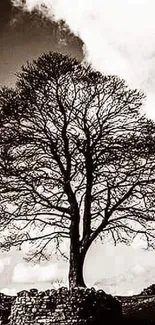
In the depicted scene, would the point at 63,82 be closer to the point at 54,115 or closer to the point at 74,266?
the point at 54,115

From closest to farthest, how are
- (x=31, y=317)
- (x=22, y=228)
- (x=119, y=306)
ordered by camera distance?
(x=31, y=317), (x=119, y=306), (x=22, y=228)

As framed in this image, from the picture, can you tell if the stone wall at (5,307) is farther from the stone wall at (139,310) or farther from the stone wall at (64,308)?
the stone wall at (139,310)

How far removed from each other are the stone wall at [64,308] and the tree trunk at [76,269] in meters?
1.45

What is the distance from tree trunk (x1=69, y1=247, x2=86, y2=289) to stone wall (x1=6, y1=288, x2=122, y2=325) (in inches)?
57.3

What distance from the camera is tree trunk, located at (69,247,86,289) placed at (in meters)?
17.0

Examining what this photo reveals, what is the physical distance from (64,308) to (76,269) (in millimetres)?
2346

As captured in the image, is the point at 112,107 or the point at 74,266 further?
the point at 112,107

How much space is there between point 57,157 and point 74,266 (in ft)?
14.4

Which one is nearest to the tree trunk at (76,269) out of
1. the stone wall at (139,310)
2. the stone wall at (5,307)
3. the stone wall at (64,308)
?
the stone wall at (64,308)

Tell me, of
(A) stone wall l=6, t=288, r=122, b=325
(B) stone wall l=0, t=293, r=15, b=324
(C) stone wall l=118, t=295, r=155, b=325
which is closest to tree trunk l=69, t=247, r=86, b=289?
(A) stone wall l=6, t=288, r=122, b=325

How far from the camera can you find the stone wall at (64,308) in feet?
49.1

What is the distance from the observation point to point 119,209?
1836cm

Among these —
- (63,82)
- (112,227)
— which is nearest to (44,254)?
(112,227)

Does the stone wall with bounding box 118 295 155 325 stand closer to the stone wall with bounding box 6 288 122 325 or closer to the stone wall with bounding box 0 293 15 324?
the stone wall with bounding box 6 288 122 325
